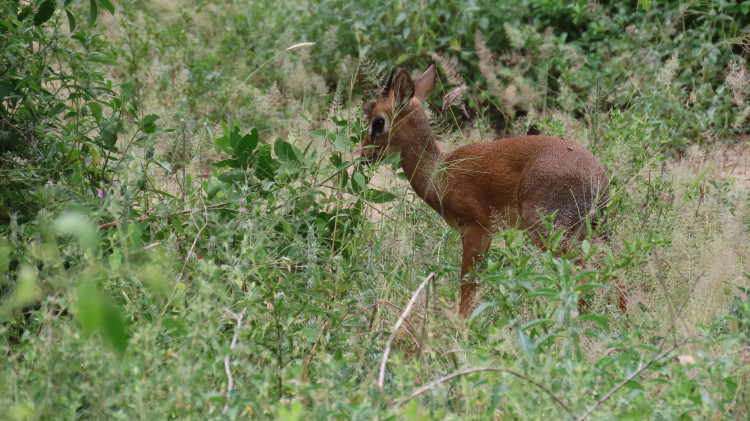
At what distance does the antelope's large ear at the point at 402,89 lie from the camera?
410 cm

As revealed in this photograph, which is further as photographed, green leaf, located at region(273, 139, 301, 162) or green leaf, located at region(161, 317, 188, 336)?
green leaf, located at region(273, 139, 301, 162)

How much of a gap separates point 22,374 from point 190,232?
1229 mm

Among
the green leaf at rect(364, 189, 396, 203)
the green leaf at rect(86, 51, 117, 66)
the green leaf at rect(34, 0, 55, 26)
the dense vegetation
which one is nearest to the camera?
the dense vegetation

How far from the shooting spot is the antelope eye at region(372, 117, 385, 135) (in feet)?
13.9

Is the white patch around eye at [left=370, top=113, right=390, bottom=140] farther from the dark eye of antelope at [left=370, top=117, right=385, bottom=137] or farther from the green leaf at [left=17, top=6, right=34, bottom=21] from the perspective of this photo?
the green leaf at [left=17, top=6, right=34, bottom=21]

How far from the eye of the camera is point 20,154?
337cm

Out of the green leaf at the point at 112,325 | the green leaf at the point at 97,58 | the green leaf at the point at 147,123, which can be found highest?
the green leaf at the point at 112,325

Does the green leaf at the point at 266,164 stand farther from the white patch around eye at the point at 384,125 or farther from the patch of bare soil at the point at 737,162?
the patch of bare soil at the point at 737,162

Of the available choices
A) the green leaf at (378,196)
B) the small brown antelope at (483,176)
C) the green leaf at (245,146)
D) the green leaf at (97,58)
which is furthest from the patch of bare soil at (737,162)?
the green leaf at (97,58)

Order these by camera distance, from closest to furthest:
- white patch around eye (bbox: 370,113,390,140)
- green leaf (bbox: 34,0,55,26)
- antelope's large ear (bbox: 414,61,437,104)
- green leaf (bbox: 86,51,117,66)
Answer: green leaf (bbox: 34,0,55,26) < green leaf (bbox: 86,51,117,66) < white patch around eye (bbox: 370,113,390,140) < antelope's large ear (bbox: 414,61,437,104)

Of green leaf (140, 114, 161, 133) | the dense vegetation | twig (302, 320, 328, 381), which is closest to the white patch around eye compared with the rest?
the dense vegetation

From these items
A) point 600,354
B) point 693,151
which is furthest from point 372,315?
point 693,151

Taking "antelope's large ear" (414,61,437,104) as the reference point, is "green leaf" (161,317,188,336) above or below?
above

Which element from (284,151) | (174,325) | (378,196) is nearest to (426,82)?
(378,196)
